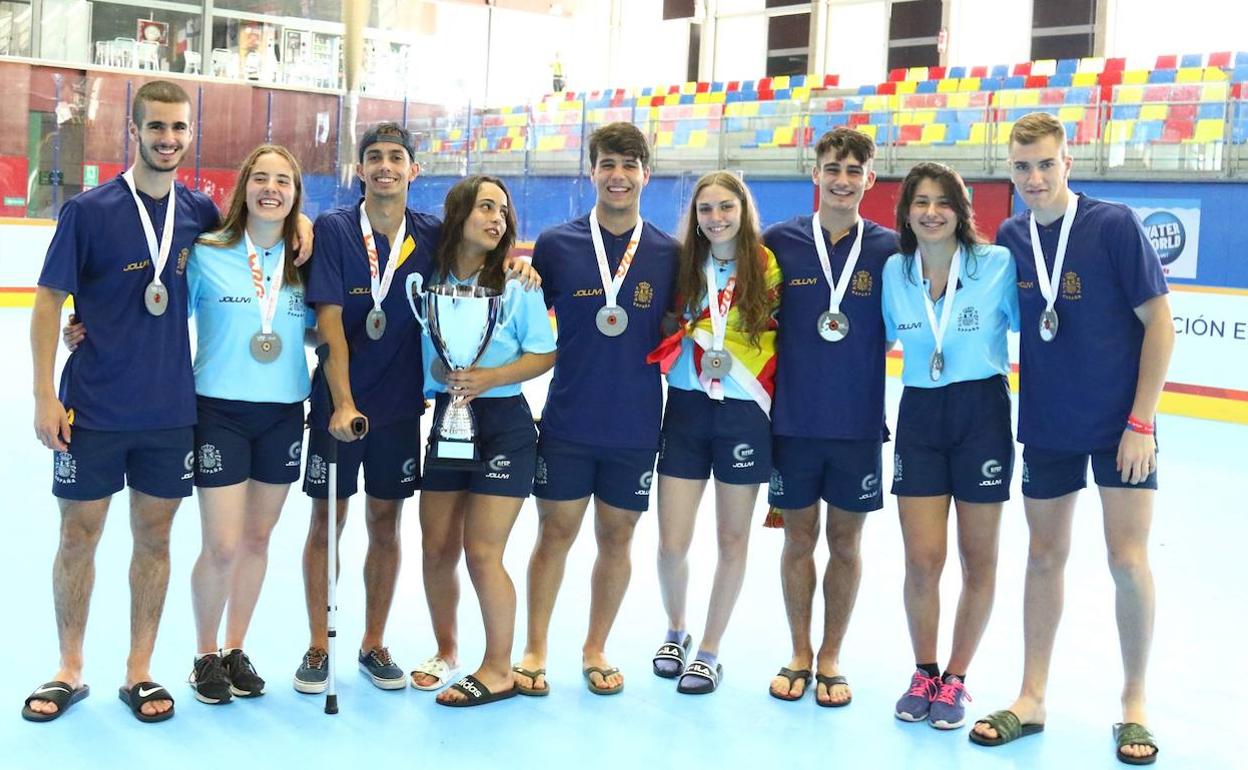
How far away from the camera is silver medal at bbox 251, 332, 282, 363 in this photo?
403 cm

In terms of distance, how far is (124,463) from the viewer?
400 centimetres

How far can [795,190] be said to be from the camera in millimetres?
15305

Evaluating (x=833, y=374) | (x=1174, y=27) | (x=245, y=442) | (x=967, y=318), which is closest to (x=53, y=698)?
(x=245, y=442)

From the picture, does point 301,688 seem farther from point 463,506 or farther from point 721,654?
point 721,654

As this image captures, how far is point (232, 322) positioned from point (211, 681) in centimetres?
112

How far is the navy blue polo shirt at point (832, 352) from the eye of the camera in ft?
14.2

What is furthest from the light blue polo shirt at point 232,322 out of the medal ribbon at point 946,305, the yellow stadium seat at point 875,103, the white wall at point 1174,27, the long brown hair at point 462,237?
the white wall at point 1174,27

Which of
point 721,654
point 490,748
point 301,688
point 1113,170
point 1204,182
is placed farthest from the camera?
point 1113,170

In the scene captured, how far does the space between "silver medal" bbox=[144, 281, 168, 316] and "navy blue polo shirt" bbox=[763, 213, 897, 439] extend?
1935 mm

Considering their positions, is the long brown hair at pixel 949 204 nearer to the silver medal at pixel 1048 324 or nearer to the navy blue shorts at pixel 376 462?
the silver medal at pixel 1048 324

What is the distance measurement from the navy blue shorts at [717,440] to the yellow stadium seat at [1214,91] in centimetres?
927

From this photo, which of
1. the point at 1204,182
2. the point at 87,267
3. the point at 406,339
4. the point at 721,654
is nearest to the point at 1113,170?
the point at 1204,182

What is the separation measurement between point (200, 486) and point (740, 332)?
69.5 inches

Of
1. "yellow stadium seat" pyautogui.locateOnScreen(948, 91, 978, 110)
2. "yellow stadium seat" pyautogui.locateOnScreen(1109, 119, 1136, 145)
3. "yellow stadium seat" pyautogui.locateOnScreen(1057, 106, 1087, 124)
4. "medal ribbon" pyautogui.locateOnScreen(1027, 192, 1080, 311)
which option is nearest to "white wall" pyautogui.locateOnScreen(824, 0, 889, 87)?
"yellow stadium seat" pyautogui.locateOnScreen(948, 91, 978, 110)
